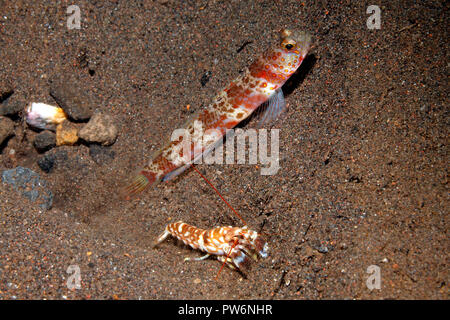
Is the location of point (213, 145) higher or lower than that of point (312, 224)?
higher

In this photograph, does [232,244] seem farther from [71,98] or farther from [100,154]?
[71,98]

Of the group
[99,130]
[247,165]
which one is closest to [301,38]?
[247,165]

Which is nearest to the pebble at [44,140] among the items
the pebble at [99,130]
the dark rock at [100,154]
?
the pebble at [99,130]

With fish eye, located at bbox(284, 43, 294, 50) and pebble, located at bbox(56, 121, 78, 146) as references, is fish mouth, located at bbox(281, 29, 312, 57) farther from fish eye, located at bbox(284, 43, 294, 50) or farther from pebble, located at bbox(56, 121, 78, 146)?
pebble, located at bbox(56, 121, 78, 146)

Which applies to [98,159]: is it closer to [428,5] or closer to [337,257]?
[337,257]

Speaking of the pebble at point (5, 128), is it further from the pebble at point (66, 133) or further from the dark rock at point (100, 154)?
the dark rock at point (100, 154)
